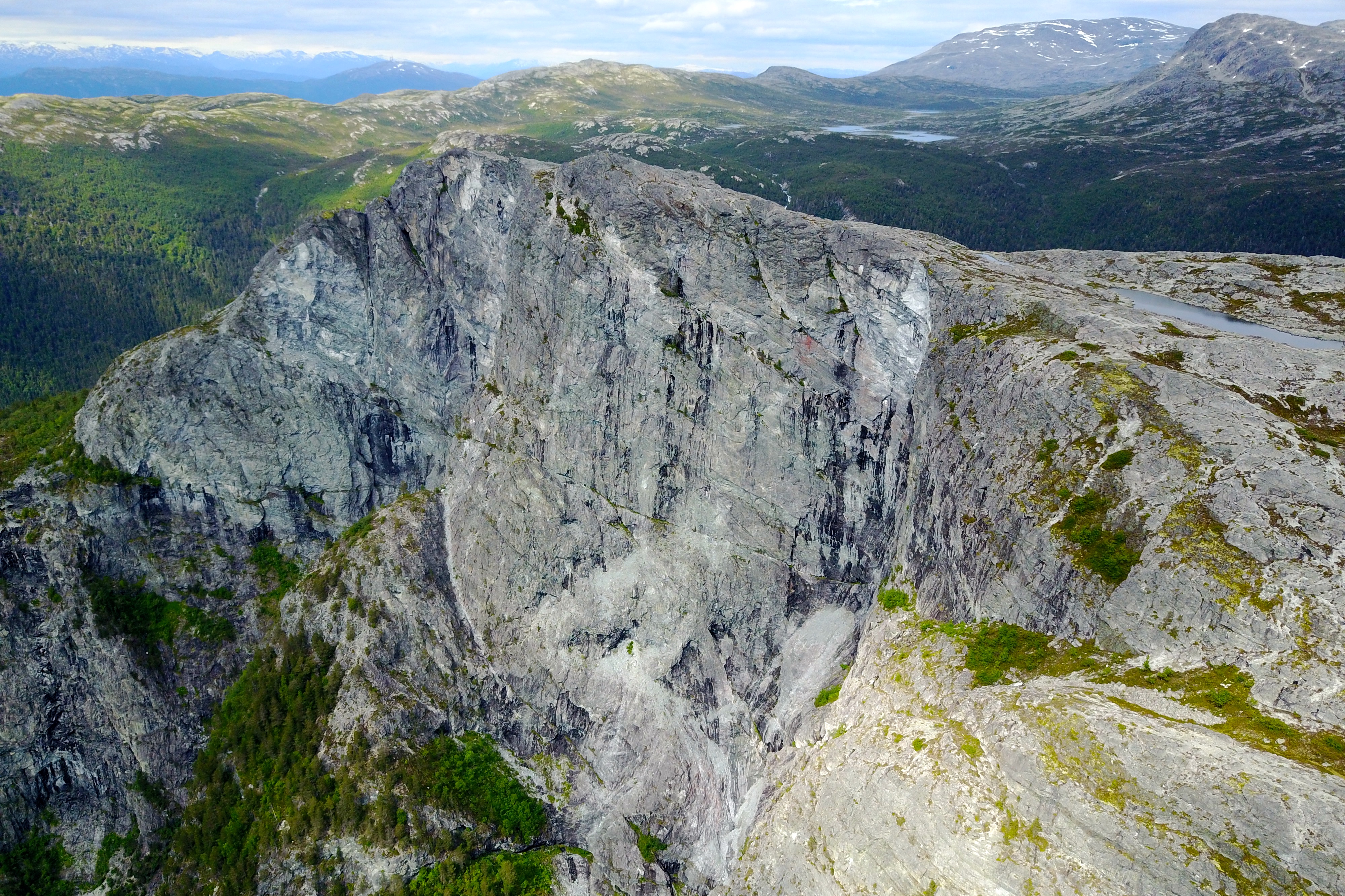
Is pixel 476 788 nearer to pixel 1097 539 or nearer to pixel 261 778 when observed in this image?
pixel 261 778

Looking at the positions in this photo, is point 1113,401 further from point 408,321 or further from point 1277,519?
point 408,321

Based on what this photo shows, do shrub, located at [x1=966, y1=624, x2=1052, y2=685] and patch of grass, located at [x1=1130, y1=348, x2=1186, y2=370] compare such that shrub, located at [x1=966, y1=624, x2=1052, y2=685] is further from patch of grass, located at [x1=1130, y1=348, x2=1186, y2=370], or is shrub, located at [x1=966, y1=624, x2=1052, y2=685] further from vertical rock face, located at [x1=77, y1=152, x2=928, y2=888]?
patch of grass, located at [x1=1130, y1=348, x2=1186, y2=370]

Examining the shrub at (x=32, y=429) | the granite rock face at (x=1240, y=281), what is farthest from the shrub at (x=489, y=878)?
the granite rock face at (x=1240, y=281)

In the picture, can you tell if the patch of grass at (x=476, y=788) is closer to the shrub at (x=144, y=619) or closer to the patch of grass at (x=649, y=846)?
the patch of grass at (x=649, y=846)

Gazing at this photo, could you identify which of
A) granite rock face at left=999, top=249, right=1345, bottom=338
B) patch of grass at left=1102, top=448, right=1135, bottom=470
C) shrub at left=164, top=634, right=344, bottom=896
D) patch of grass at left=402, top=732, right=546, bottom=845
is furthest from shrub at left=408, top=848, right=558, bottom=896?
granite rock face at left=999, top=249, right=1345, bottom=338

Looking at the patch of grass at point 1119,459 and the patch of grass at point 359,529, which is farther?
the patch of grass at point 359,529

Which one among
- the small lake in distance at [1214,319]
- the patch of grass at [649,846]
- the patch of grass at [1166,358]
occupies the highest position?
Answer: the small lake in distance at [1214,319]

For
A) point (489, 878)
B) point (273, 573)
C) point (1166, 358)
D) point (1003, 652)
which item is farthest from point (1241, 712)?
point (273, 573)

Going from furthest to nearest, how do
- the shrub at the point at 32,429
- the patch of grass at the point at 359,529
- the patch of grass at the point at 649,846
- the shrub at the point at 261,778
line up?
1. the patch of grass at the point at 359,529
2. the shrub at the point at 32,429
3. the shrub at the point at 261,778
4. the patch of grass at the point at 649,846

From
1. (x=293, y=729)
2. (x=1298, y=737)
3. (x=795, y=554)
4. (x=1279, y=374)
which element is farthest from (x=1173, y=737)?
(x=293, y=729)
